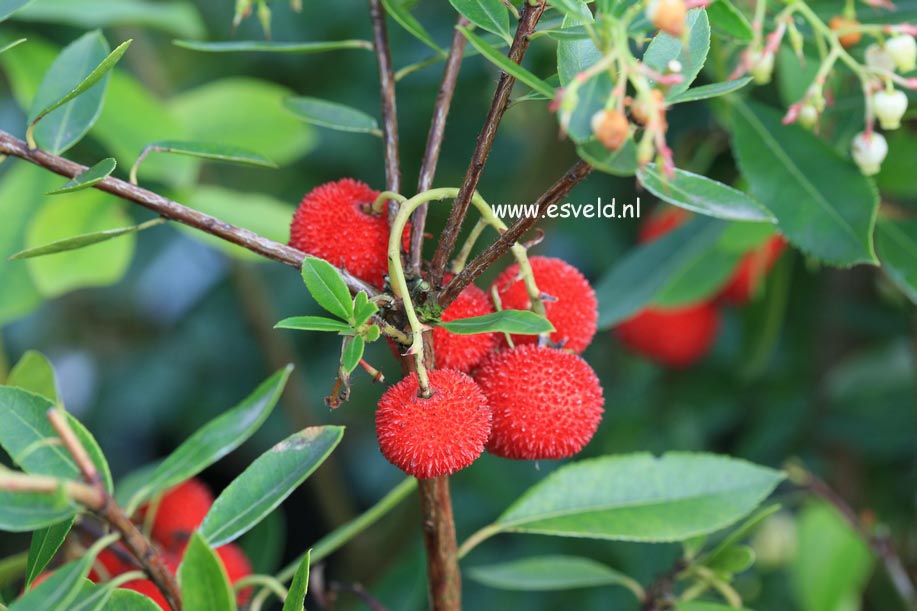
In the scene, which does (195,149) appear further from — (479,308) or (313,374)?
(313,374)

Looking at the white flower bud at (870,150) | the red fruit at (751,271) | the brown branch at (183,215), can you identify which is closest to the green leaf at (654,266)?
the red fruit at (751,271)

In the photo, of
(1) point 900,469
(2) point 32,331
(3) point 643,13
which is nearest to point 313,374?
(2) point 32,331

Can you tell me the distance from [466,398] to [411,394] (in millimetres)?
35

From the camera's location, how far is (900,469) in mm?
1878

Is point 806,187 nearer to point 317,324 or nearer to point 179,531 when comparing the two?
point 317,324

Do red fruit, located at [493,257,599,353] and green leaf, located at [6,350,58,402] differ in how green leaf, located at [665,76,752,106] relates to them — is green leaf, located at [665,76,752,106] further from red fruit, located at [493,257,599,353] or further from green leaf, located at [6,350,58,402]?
green leaf, located at [6,350,58,402]

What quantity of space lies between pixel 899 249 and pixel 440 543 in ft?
2.38

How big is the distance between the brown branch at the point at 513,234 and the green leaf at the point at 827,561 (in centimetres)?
99

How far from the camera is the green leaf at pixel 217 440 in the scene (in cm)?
84

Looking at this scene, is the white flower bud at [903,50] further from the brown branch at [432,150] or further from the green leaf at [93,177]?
the green leaf at [93,177]

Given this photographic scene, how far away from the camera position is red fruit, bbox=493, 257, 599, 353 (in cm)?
78

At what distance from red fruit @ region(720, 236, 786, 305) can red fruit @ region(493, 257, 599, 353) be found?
2.48 feet

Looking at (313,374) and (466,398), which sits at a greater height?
(466,398)

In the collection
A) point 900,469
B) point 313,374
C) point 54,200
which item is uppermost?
point 54,200
